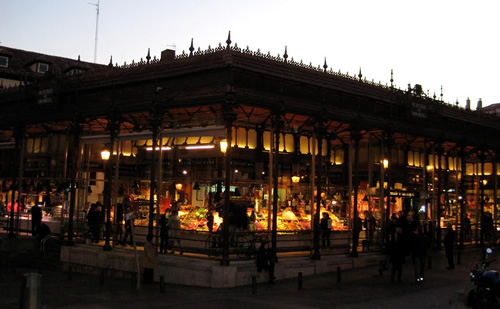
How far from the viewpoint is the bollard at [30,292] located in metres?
8.53

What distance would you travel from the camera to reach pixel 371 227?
909 inches

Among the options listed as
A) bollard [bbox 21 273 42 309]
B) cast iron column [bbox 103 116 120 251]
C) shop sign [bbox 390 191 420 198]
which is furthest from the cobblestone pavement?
shop sign [bbox 390 191 420 198]

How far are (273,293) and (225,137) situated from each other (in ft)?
18.6

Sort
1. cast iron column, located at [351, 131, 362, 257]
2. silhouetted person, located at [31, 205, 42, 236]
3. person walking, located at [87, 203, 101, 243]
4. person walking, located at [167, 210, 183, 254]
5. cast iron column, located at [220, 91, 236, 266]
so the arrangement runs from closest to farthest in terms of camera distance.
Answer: cast iron column, located at [220, 91, 236, 266] → person walking, located at [167, 210, 183, 254] → cast iron column, located at [351, 131, 362, 257] → person walking, located at [87, 203, 101, 243] → silhouetted person, located at [31, 205, 42, 236]

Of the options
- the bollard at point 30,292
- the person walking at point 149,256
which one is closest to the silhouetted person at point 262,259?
the person walking at point 149,256

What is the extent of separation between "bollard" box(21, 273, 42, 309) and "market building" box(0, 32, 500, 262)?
8.66 m

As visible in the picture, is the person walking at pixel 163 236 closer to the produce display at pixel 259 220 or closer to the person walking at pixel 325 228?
the produce display at pixel 259 220

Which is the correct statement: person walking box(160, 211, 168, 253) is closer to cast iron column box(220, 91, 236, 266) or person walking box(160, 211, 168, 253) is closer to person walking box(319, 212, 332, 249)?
cast iron column box(220, 91, 236, 266)

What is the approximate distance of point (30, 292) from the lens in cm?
853

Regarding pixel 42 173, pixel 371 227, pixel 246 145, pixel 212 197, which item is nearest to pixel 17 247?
pixel 42 173

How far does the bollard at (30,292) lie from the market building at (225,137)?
341 inches

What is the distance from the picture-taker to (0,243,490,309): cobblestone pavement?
14.1 meters

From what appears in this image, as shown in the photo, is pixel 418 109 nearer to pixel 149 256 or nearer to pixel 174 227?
pixel 174 227

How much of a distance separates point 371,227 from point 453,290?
7.14 meters
